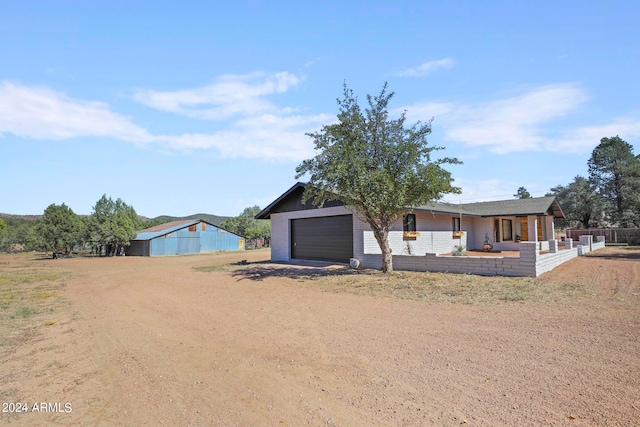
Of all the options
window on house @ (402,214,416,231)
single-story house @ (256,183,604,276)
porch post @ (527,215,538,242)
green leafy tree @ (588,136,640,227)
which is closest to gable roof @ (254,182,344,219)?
single-story house @ (256,183,604,276)

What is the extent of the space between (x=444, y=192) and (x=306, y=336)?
29.4 ft

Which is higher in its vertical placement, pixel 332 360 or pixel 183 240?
pixel 183 240

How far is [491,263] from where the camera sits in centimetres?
1270

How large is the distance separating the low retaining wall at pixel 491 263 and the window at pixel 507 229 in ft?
27.2

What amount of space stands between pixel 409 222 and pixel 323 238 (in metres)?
4.55

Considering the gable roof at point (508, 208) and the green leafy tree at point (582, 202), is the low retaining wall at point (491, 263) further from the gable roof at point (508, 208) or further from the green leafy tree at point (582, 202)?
the green leafy tree at point (582, 202)

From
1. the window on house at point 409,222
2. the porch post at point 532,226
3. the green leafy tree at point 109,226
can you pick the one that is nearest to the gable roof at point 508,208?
the porch post at point 532,226

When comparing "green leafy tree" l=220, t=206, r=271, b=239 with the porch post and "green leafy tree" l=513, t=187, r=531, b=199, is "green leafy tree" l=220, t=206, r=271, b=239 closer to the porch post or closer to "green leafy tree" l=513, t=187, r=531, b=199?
the porch post

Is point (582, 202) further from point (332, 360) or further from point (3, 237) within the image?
point (3, 237)

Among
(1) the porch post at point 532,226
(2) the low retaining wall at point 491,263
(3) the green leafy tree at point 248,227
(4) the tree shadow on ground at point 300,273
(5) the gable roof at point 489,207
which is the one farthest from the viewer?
(3) the green leafy tree at point 248,227

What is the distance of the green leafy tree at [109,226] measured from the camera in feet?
128

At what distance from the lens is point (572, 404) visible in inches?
135

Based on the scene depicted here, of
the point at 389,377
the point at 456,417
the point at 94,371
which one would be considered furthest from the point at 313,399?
the point at 94,371

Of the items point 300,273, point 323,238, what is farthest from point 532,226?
point 300,273
